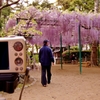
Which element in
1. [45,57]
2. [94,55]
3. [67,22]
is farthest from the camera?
[94,55]

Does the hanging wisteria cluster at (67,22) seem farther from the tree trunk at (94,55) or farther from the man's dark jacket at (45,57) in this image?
the man's dark jacket at (45,57)

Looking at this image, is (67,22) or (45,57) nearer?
(45,57)

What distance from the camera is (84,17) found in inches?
449

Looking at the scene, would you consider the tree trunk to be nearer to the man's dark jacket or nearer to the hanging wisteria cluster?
the hanging wisteria cluster

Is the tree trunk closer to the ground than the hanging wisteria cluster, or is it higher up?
closer to the ground

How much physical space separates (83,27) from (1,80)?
10.8 meters

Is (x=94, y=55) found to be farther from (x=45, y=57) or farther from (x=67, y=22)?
(x=45, y=57)

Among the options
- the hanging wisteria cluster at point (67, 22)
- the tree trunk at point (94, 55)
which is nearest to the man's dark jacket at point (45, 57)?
the hanging wisteria cluster at point (67, 22)

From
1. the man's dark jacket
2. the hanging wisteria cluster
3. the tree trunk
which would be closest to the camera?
the man's dark jacket

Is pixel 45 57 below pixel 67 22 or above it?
below

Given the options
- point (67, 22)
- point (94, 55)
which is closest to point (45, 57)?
point (67, 22)

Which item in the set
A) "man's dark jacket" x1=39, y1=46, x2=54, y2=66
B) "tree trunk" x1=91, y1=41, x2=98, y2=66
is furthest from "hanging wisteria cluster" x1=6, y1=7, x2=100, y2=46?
"man's dark jacket" x1=39, y1=46, x2=54, y2=66

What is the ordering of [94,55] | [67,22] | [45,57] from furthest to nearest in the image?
1. [94,55]
2. [67,22]
3. [45,57]

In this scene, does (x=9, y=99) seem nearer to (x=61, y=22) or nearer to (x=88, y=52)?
(x=61, y=22)
